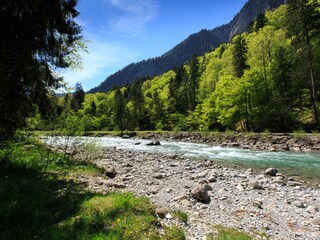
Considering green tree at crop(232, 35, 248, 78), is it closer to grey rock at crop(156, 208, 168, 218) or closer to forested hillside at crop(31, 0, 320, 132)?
forested hillside at crop(31, 0, 320, 132)

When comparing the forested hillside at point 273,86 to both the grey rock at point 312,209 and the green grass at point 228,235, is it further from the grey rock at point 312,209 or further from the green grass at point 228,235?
the grey rock at point 312,209

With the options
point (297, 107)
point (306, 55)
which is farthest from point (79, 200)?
point (297, 107)

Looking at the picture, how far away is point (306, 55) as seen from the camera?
982 inches

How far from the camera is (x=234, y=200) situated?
838cm

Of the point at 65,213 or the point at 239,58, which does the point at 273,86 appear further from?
the point at 65,213

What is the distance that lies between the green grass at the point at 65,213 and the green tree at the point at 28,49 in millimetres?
2313

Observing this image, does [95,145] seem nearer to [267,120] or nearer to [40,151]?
[40,151]

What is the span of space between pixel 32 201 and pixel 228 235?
4.86 meters

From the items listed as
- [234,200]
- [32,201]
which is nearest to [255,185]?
[234,200]

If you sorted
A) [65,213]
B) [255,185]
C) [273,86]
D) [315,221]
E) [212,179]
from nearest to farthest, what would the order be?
1. [65,213]
2. [315,221]
3. [255,185]
4. [212,179]
5. [273,86]

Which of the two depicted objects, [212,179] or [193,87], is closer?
[212,179]

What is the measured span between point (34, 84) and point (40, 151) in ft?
18.4

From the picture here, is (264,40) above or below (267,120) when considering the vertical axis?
above

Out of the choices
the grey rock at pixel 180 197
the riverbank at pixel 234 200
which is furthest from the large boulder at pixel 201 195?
the grey rock at pixel 180 197
